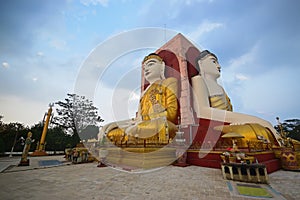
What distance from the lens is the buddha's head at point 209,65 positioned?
33.1ft

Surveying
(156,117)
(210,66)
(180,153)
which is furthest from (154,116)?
(210,66)

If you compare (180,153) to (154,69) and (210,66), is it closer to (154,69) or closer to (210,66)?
(154,69)

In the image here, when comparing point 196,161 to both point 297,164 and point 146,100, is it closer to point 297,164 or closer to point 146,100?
point 297,164

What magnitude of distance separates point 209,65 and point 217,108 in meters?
3.13

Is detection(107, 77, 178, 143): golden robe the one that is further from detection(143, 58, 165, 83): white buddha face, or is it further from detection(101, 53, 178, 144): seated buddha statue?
detection(143, 58, 165, 83): white buddha face

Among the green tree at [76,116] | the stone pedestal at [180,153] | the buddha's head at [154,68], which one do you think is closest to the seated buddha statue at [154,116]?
the buddha's head at [154,68]

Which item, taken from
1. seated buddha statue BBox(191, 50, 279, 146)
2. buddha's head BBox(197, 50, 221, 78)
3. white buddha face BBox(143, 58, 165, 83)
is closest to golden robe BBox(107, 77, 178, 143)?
white buddha face BBox(143, 58, 165, 83)

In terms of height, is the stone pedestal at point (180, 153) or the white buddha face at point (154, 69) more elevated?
the white buddha face at point (154, 69)

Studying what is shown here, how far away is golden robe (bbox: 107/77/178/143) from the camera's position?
7.33 meters

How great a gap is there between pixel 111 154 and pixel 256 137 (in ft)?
19.9

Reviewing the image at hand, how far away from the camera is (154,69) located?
10.6 m

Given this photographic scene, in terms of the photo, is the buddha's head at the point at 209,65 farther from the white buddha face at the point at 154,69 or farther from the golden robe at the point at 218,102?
the white buddha face at the point at 154,69

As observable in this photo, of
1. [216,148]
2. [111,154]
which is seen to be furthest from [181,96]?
[111,154]

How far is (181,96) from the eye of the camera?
31.2ft
